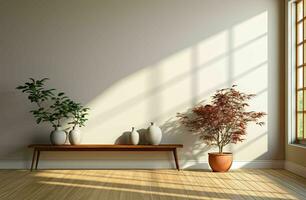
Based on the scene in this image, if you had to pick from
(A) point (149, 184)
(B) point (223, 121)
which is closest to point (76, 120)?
(A) point (149, 184)

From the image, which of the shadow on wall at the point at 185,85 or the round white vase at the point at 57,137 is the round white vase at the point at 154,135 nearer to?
the shadow on wall at the point at 185,85

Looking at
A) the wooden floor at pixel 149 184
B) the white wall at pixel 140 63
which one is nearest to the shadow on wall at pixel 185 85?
the white wall at pixel 140 63

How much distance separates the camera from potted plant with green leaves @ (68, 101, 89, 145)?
663 cm

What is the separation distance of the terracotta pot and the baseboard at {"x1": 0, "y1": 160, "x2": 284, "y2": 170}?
1.15 feet

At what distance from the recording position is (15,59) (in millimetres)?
6945

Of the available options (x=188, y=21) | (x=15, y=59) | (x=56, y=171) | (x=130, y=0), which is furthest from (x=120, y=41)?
(x=56, y=171)

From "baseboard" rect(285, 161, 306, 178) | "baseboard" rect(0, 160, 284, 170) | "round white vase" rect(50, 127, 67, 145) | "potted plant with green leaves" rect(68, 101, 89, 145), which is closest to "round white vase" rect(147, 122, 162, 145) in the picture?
"baseboard" rect(0, 160, 284, 170)

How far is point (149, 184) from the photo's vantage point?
541 cm

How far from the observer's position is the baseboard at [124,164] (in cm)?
686

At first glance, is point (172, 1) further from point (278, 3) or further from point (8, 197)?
point (8, 197)

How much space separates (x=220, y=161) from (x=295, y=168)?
1.00 m

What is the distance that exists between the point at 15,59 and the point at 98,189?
2830mm

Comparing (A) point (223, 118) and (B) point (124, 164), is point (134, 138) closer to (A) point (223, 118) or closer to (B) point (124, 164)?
(B) point (124, 164)

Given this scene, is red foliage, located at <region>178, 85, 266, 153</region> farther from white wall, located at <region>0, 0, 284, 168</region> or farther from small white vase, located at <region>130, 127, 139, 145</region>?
small white vase, located at <region>130, 127, 139, 145</region>
